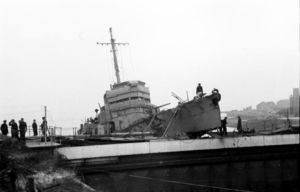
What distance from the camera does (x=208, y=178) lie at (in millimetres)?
13641

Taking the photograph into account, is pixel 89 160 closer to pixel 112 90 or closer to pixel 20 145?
pixel 20 145

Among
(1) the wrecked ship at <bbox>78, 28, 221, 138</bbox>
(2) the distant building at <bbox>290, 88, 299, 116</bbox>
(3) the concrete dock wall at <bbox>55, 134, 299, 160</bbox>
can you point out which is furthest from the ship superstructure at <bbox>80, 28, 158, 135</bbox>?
(2) the distant building at <bbox>290, 88, 299, 116</bbox>

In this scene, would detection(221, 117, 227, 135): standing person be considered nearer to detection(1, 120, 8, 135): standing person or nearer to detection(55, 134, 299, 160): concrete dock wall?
detection(55, 134, 299, 160): concrete dock wall

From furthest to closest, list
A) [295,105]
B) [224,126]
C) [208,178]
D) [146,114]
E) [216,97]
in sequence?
[146,114]
[224,126]
[216,97]
[208,178]
[295,105]

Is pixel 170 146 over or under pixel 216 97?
under

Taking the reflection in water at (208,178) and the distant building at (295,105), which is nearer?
the distant building at (295,105)

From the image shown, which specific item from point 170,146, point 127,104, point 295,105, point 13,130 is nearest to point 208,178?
point 170,146

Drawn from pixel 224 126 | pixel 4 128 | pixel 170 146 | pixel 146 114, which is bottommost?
pixel 170 146

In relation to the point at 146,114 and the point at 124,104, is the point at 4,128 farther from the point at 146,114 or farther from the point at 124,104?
the point at 146,114

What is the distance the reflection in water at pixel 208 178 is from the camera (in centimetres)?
1284

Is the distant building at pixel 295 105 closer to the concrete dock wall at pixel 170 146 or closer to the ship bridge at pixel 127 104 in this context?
the concrete dock wall at pixel 170 146

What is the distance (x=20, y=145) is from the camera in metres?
12.2

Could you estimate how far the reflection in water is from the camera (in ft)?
42.1

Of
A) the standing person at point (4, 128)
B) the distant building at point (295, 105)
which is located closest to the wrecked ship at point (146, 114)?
the standing person at point (4, 128)
